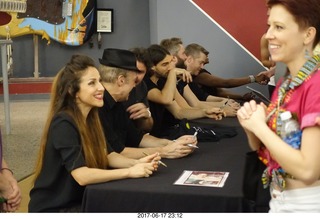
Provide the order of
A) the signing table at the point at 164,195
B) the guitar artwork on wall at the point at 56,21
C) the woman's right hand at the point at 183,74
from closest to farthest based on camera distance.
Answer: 1. the signing table at the point at 164,195
2. the woman's right hand at the point at 183,74
3. the guitar artwork on wall at the point at 56,21

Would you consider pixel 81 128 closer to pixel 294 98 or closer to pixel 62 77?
pixel 62 77

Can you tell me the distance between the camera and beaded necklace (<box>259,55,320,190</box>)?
3.96 feet

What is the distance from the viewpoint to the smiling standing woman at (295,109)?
114 centimetres

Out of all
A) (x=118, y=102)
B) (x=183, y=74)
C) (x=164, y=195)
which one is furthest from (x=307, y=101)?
(x=183, y=74)

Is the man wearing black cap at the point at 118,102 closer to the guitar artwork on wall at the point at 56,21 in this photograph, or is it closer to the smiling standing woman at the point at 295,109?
the smiling standing woman at the point at 295,109

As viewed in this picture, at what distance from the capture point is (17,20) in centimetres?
714

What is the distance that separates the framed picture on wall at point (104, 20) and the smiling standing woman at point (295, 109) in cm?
641

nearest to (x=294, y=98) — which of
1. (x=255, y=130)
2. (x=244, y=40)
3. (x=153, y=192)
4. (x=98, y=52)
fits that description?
(x=255, y=130)

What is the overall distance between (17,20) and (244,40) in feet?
12.1

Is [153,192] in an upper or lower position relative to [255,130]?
lower

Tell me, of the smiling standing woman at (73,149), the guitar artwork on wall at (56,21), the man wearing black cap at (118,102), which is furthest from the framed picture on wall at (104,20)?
the smiling standing woman at (73,149)

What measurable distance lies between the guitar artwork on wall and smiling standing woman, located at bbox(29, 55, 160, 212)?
5.35m

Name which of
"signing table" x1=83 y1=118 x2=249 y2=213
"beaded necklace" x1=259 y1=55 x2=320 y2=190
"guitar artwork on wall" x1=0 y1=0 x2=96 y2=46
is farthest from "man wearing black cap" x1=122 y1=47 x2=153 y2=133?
"guitar artwork on wall" x1=0 y1=0 x2=96 y2=46

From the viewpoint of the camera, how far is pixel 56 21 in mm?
7277
